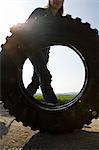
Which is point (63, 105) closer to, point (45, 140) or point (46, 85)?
point (45, 140)

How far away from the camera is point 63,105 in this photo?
4918 millimetres

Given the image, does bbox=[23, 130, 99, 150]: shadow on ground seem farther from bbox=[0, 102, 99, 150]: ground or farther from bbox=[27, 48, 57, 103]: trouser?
bbox=[27, 48, 57, 103]: trouser

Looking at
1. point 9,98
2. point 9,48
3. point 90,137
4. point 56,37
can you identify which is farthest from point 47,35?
point 90,137

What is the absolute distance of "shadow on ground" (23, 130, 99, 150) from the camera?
435 centimetres

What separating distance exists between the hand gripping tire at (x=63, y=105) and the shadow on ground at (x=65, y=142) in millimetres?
92

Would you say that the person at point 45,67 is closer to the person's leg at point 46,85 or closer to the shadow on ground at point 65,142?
the person's leg at point 46,85

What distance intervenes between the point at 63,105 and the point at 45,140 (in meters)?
0.55

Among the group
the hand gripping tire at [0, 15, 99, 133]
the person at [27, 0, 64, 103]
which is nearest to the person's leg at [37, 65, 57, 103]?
the person at [27, 0, 64, 103]

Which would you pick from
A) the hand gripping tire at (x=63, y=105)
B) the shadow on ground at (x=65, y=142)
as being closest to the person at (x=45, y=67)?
the hand gripping tire at (x=63, y=105)

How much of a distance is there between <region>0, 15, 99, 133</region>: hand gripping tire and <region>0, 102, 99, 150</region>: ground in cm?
11

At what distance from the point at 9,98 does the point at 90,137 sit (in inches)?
41.1

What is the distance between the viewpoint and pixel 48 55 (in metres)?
5.96

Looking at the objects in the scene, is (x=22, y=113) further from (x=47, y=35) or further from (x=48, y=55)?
(x=48, y=55)

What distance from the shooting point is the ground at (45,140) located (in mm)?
4379
